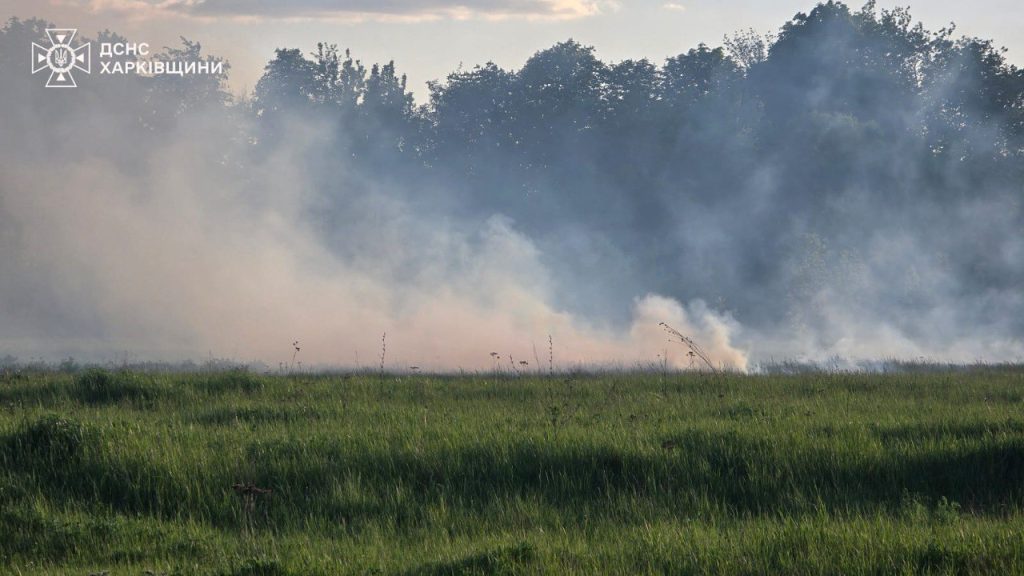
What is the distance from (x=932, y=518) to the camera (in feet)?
35.1

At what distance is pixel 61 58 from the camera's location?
48125mm

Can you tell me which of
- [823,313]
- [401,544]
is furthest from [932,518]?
[823,313]

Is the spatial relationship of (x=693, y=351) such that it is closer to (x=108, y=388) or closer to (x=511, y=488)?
(x=108, y=388)

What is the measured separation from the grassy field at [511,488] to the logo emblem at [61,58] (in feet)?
110

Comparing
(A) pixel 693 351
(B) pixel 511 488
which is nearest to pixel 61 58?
(A) pixel 693 351

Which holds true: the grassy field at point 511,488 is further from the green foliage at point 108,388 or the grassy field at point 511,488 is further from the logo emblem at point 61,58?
the logo emblem at point 61,58

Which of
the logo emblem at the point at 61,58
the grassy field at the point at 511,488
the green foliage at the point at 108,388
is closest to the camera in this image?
the grassy field at the point at 511,488

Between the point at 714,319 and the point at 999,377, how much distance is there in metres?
21.3

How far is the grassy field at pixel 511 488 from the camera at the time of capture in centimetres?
955

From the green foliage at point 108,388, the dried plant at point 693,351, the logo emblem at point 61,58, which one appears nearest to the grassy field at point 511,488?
the green foliage at point 108,388

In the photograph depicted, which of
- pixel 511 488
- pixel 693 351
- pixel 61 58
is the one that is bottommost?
pixel 511 488

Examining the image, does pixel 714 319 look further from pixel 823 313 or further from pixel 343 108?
pixel 343 108

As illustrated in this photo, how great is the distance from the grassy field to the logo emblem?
33380 mm

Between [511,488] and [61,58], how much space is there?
141 ft
